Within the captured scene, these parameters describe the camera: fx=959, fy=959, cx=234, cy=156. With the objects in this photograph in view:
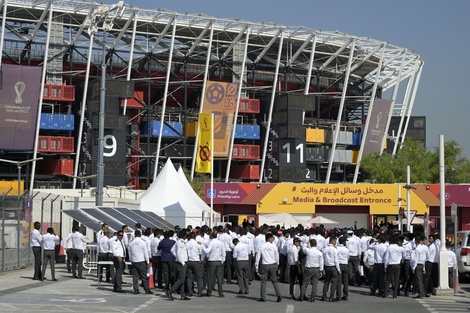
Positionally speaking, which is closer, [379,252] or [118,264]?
[118,264]

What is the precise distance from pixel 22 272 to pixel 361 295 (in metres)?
13.1

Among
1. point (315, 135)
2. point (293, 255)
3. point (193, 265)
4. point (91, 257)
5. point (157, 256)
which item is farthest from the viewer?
point (315, 135)

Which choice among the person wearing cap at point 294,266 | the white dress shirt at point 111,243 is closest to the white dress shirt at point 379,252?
the person wearing cap at point 294,266

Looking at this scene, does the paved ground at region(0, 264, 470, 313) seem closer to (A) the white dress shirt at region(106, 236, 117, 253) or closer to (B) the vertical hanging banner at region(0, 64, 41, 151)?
(A) the white dress shirt at region(106, 236, 117, 253)

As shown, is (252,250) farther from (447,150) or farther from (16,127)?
(447,150)

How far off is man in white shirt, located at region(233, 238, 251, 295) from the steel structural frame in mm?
48088

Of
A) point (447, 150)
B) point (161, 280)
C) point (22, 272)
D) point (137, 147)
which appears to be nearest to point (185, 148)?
point (137, 147)

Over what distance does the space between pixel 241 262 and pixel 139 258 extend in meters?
2.86

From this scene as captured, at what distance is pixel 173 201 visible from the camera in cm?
4462

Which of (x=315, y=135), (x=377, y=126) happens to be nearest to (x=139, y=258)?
(x=315, y=135)

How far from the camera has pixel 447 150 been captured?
9506 centimetres

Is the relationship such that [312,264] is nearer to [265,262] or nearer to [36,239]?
[265,262]

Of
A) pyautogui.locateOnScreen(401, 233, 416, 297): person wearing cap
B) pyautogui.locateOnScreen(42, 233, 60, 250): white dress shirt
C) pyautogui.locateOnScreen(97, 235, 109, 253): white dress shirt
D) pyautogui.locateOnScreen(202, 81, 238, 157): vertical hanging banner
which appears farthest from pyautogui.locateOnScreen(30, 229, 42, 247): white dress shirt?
pyautogui.locateOnScreen(202, 81, 238, 157): vertical hanging banner

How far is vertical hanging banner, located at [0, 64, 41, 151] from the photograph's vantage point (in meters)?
74.6
